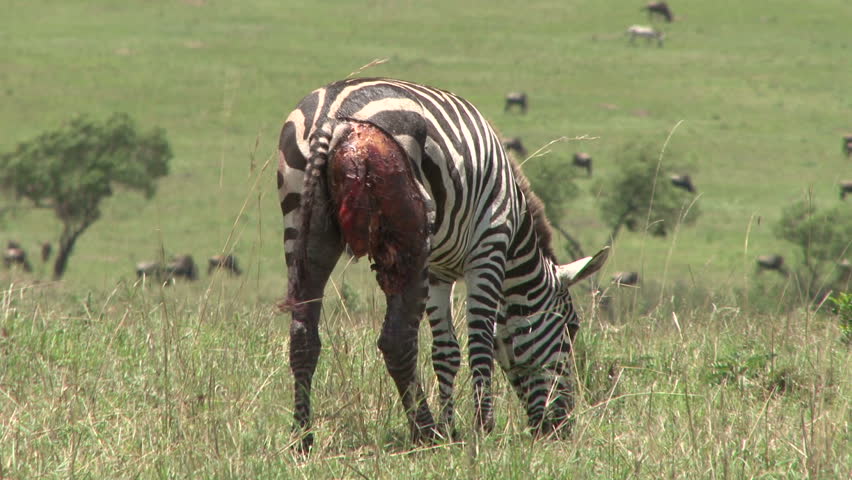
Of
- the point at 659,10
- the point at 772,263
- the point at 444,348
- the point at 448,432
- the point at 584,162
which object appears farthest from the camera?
the point at 659,10

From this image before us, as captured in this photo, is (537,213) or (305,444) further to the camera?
(537,213)

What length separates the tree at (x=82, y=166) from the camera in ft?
139

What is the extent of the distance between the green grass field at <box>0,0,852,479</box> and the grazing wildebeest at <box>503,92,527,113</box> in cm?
69

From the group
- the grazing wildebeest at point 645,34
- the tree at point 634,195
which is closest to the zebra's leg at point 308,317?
the tree at point 634,195

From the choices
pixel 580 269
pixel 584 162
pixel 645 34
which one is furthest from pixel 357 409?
pixel 645 34

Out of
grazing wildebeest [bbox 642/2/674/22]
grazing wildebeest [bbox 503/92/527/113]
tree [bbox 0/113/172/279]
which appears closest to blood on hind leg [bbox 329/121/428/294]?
tree [bbox 0/113/172/279]

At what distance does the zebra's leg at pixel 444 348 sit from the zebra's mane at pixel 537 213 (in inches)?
24.7

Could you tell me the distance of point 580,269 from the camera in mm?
5930

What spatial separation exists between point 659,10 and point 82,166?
4084 centimetres

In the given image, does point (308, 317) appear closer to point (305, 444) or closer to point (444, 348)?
point (305, 444)

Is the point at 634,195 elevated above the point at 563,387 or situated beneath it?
situated beneath

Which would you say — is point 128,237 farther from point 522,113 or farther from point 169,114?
point 522,113

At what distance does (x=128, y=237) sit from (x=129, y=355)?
1398 inches

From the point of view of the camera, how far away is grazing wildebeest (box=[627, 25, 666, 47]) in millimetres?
64375
